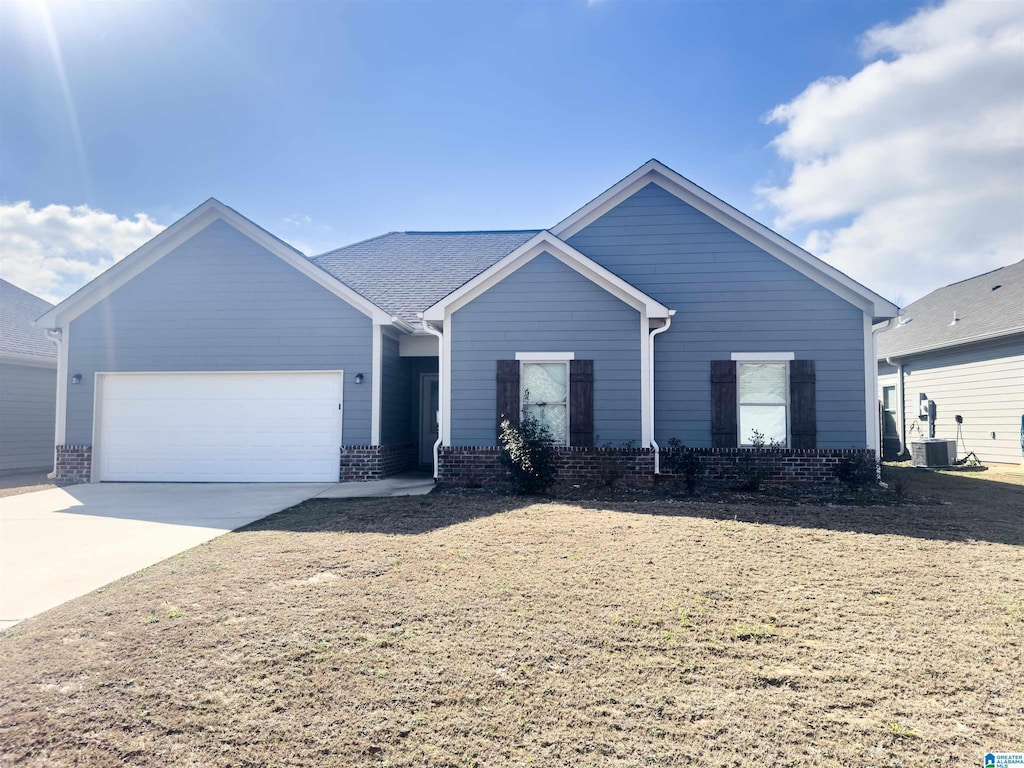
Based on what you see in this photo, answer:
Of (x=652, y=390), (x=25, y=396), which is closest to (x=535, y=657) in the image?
(x=652, y=390)

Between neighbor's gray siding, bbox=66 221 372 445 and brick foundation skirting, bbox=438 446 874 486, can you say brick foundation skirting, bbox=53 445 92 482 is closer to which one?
neighbor's gray siding, bbox=66 221 372 445

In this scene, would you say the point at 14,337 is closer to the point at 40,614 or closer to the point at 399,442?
the point at 399,442

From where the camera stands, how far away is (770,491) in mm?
9195

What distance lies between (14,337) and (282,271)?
8874mm

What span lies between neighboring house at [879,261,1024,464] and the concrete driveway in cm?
1292

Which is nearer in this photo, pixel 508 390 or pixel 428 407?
pixel 508 390

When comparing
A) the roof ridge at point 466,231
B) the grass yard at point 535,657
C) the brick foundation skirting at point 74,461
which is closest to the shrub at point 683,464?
the grass yard at point 535,657

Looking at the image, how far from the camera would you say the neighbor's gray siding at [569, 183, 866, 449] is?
10.3 m

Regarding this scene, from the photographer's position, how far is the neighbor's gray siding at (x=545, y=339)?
9.87 meters

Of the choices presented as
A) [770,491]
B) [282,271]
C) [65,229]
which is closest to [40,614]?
[282,271]

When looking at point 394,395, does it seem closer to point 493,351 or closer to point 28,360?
point 493,351

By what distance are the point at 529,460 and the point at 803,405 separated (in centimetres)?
531

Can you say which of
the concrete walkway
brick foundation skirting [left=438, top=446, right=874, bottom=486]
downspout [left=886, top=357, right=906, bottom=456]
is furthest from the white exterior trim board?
downspout [left=886, top=357, right=906, bottom=456]

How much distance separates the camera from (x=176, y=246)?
448 inches
